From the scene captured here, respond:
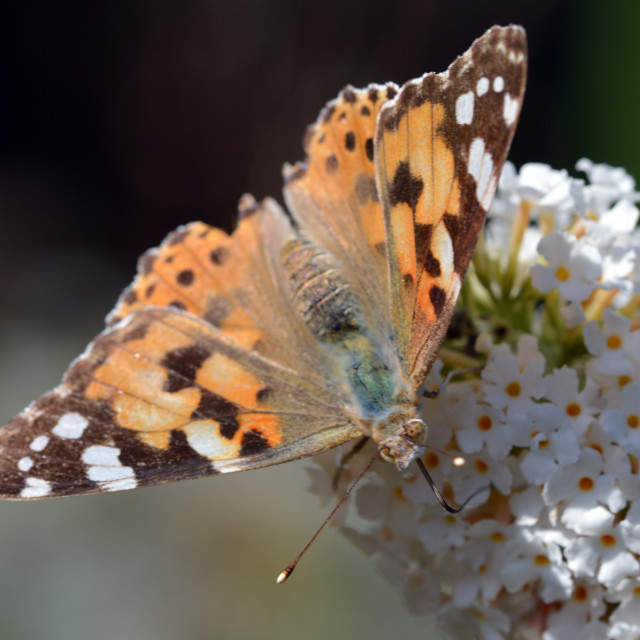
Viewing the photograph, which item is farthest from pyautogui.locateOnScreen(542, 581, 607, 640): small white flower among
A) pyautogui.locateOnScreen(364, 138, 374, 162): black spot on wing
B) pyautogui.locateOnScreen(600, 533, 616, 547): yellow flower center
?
pyautogui.locateOnScreen(364, 138, 374, 162): black spot on wing

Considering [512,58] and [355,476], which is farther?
[355,476]

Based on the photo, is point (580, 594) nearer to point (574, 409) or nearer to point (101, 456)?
point (574, 409)

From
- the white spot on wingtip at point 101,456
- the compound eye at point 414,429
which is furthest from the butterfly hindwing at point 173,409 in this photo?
the compound eye at point 414,429

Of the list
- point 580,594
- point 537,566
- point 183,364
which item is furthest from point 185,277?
point 580,594

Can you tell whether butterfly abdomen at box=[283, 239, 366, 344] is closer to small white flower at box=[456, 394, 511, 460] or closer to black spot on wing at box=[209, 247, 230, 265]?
black spot on wing at box=[209, 247, 230, 265]

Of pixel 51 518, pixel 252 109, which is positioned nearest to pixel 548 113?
pixel 252 109

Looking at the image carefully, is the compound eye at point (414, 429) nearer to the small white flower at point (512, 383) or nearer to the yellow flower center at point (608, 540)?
the small white flower at point (512, 383)

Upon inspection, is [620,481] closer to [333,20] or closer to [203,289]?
[203,289]
